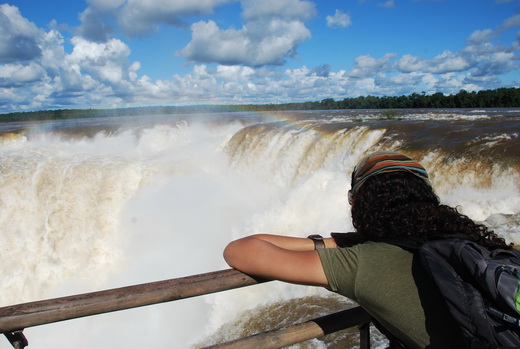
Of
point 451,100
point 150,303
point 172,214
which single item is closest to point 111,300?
point 150,303

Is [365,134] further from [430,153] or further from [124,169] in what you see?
[124,169]

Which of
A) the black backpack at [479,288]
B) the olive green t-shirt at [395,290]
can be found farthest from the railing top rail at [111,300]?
the black backpack at [479,288]

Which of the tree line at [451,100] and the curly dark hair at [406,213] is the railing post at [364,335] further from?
the tree line at [451,100]

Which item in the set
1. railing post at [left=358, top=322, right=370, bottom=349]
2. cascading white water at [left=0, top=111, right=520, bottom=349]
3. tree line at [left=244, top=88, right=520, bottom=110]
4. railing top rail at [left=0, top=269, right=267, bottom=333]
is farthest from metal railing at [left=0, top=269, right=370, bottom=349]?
tree line at [left=244, top=88, right=520, bottom=110]

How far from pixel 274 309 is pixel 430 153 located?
6.74 metres

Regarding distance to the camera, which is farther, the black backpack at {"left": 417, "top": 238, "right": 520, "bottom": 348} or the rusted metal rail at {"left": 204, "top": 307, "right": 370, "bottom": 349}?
the rusted metal rail at {"left": 204, "top": 307, "right": 370, "bottom": 349}

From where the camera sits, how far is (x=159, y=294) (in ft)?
5.09

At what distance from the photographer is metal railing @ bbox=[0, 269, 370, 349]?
1452 mm

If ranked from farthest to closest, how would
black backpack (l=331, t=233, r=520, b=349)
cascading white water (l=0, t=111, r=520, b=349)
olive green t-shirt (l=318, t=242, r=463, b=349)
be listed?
1. cascading white water (l=0, t=111, r=520, b=349)
2. olive green t-shirt (l=318, t=242, r=463, b=349)
3. black backpack (l=331, t=233, r=520, b=349)

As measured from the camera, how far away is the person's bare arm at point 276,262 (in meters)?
1.47

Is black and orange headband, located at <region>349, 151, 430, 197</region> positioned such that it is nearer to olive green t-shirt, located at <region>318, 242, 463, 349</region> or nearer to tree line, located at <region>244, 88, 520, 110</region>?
olive green t-shirt, located at <region>318, 242, 463, 349</region>

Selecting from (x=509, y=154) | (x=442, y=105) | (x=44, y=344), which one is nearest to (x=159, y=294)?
(x=44, y=344)

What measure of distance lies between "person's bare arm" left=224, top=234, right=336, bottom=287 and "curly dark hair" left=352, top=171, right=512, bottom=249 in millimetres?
268

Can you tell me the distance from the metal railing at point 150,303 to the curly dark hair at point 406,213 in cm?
55
